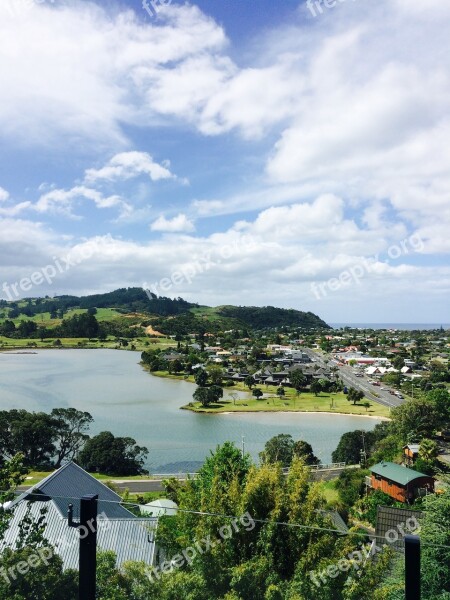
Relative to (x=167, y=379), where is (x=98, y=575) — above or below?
above

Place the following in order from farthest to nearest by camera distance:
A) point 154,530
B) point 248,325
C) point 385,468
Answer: point 248,325, point 385,468, point 154,530

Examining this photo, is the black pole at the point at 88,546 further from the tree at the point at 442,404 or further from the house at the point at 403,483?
the tree at the point at 442,404

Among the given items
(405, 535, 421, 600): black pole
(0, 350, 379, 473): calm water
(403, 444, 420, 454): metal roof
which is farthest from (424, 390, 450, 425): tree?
(405, 535, 421, 600): black pole

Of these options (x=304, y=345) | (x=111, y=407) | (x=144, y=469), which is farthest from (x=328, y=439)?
(x=304, y=345)

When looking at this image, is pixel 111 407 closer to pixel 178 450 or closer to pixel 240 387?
pixel 178 450

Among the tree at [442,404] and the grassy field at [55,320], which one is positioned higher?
the grassy field at [55,320]

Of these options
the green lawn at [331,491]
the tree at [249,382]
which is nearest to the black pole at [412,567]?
the green lawn at [331,491]
